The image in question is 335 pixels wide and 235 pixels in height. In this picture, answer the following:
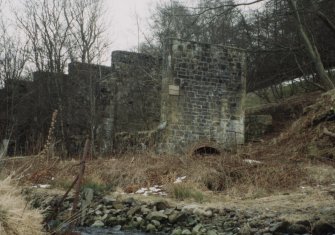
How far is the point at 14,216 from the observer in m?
4.15

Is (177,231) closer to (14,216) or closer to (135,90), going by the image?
(14,216)

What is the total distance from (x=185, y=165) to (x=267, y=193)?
260 cm

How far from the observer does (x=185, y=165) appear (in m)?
13.2

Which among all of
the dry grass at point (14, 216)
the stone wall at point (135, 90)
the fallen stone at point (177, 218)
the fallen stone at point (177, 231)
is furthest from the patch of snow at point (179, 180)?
the stone wall at point (135, 90)

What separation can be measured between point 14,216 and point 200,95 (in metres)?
14.4

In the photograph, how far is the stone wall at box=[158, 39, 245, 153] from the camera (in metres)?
17.8

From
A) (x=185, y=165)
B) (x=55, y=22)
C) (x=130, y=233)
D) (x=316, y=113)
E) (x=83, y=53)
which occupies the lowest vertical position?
(x=130, y=233)

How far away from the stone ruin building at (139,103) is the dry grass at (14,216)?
1245 centimetres

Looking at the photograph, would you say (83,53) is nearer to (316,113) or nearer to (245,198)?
(316,113)

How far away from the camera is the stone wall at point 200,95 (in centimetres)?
1777

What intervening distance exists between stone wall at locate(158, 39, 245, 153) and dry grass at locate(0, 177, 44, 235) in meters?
13.0

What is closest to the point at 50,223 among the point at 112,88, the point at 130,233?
the point at 130,233

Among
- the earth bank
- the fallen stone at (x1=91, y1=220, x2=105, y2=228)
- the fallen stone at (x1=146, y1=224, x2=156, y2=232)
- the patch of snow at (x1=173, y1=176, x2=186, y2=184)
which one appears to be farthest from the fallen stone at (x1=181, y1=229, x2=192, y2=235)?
the patch of snow at (x1=173, y1=176, x2=186, y2=184)

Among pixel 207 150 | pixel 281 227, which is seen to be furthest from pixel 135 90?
pixel 281 227
